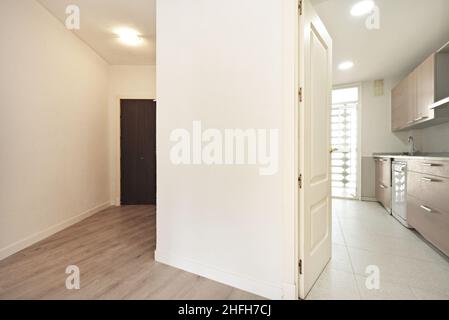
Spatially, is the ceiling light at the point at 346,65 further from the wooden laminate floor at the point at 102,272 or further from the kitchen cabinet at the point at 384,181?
the wooden laminate floor at the point at 102,272

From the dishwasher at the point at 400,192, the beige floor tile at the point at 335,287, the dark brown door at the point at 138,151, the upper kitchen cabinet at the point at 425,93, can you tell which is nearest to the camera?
the beige floor tile at the point at 335,287

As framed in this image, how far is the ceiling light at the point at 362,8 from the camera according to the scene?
2340 mm

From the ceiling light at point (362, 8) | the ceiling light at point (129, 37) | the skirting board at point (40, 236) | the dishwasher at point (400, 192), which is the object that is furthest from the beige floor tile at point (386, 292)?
the ceiling light at point (129, 37)

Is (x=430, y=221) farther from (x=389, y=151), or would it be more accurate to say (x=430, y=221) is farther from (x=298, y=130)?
(x=389, y=151)

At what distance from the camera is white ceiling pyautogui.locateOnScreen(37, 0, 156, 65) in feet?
8.63

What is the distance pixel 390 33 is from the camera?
2.92m

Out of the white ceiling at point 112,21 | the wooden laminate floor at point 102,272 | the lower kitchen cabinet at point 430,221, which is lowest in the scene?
the wooden laminate floor at point 102,272

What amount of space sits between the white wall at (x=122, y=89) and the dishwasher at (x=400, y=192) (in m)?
4.32

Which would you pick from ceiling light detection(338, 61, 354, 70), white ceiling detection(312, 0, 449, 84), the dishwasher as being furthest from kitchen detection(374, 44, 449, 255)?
ceiling light detection(338, 61, 354, 70)

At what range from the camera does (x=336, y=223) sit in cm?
331

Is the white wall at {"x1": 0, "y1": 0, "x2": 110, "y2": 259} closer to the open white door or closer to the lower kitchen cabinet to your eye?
the open white door

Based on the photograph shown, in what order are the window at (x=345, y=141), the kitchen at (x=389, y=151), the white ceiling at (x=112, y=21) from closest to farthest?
the kitchen at (x=389, y=151), the white ceiling at (x=112, y=21), the window at (x=345, y=141)

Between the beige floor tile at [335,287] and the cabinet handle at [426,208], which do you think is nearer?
the beige floor tile at [335,287]

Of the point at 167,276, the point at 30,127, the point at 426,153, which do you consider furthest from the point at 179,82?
the point at 426,153
